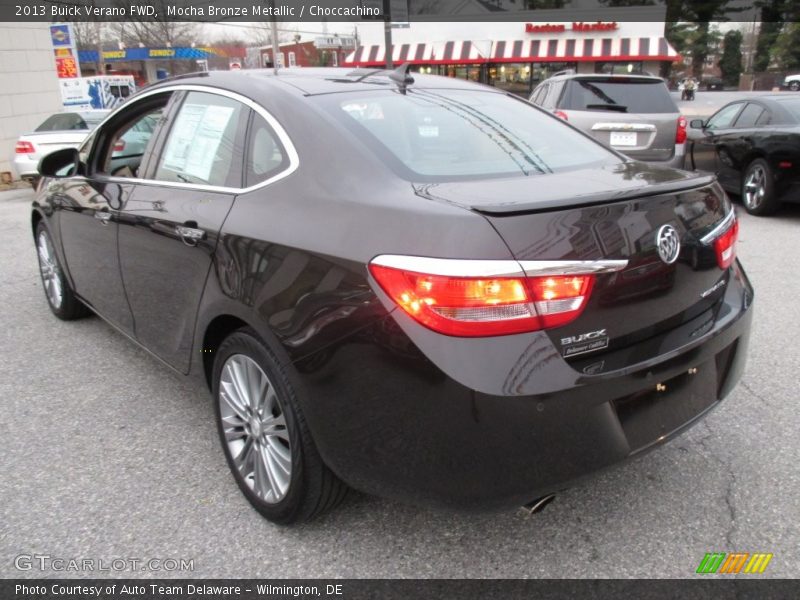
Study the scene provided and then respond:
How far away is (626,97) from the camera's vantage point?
26.0ft

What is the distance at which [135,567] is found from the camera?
227 cm

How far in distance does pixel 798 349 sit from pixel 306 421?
129 inches

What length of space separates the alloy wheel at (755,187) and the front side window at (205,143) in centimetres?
714

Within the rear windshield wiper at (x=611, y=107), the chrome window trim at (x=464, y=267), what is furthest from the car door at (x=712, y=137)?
the chrome window trim at (x=464, y=267)

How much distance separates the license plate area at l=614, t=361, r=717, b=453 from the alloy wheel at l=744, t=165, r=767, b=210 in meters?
6.60

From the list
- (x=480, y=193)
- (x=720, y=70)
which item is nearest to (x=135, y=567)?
(x=480, y=193)

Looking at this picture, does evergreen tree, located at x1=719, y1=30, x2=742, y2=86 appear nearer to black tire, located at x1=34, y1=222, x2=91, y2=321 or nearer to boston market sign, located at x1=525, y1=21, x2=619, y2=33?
boston market sign, located at x1=525, y1=21, x2=619, y2=33

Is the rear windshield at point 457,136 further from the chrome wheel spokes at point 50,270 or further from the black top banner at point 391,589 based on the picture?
the chrome wheel spokes at point 50,270

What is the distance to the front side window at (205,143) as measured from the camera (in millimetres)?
2635

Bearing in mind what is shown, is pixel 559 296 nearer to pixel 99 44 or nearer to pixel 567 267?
pixel 567 267

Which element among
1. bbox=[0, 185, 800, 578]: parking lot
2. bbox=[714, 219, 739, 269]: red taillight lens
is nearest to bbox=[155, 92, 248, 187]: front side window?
bbox=[0, 185, 800, 578]: parking lot

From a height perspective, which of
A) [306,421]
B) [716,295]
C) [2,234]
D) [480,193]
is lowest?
[2,234]

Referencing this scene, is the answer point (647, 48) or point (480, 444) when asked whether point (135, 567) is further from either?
point (647, 48)
